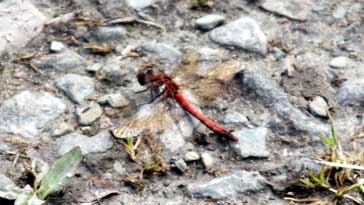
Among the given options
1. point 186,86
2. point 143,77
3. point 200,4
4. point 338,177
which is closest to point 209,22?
point 200,4

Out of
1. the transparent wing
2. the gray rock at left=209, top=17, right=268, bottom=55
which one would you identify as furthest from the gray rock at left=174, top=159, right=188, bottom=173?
the gray rock at left=209, top=17, right=268, bottom=55

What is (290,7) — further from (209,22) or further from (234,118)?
(234,118)

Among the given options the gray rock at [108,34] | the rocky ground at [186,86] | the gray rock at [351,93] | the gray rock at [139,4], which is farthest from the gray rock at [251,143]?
the gray rock at [139,4]

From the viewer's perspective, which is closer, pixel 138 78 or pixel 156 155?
pixel 156 155

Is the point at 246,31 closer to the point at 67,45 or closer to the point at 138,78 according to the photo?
the point at 138,78

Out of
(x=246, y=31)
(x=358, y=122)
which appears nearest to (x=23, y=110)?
(x=246, y=31)

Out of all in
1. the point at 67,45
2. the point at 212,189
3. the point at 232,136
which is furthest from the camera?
the point at 67,45

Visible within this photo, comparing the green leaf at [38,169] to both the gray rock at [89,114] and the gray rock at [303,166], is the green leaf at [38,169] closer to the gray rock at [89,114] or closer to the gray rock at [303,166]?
the gray rock at [89,114]
